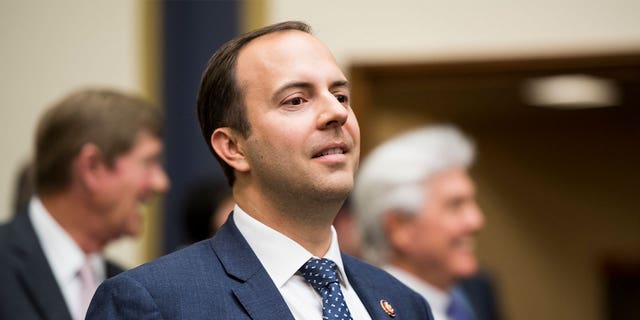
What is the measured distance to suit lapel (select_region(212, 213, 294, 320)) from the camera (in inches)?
77.7

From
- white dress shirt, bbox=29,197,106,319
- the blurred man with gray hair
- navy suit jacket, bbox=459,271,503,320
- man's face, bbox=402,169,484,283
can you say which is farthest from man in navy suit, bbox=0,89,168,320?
navy suit jacket, bbox=459,271,503,320

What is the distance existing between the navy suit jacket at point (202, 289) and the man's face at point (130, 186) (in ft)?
3.70

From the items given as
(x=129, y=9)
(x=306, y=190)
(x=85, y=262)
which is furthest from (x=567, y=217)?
(x=306, y=190)

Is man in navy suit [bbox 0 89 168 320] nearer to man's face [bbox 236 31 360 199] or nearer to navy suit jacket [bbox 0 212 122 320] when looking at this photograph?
navy suit jacket [bbox 0 212 122 320]

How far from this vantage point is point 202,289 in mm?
1974

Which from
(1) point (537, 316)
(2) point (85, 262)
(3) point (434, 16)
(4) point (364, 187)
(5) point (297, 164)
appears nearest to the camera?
(5) point (297, 164)

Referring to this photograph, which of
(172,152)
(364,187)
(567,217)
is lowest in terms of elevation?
(567,217)

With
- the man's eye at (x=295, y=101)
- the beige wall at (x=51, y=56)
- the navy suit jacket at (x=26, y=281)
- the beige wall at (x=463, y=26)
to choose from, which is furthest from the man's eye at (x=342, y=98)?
the beige wall at (x=51, y=56)

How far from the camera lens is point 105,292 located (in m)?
1.92

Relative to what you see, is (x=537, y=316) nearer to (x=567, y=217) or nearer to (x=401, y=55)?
(x=567, y=217)

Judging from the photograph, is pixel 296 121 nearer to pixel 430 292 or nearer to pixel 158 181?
pixel 158 181

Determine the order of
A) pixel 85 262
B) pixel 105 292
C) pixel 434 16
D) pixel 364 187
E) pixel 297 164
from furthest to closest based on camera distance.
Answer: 1. pixel 434 16
2. pixel 364 187
3. pixel 85 262
4. pixel 297 164
5. pixel 105 292

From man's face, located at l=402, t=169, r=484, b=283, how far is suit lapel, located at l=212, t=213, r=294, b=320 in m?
1.64

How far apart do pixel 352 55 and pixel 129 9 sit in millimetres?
1194
